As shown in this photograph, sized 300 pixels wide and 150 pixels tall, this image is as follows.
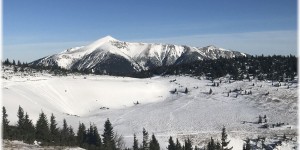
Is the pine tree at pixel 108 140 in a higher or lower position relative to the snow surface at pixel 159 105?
lower

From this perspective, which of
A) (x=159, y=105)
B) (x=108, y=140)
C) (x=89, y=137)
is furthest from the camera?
(x=159, y=105)

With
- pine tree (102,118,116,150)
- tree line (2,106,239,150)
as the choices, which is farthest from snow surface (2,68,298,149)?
tree line (2,106,239,150)

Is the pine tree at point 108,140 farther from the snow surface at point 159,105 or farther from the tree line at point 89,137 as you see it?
the snow surface at point 159,105

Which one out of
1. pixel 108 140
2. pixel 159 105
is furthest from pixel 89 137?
pixel 159 105

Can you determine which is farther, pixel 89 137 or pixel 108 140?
pixel 89 137

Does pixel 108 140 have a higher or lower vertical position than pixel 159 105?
lower

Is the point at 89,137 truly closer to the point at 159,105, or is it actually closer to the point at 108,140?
the point at 108,140

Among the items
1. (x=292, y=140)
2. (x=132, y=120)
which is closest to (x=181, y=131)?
(x=132, y=120)

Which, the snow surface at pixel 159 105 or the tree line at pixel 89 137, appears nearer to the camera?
the tree line at pixel 89 137

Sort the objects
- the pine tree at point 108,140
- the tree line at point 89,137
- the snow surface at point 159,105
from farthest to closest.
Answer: the snow surface at point 159,105 < the pine tree at point 108,140 < the tree line at point 89,137

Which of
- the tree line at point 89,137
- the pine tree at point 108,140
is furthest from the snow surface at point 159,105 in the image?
the tree line at point 89,137
